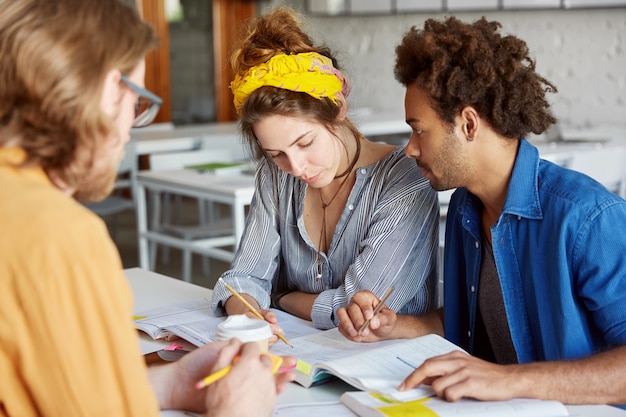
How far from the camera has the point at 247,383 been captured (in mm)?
1125

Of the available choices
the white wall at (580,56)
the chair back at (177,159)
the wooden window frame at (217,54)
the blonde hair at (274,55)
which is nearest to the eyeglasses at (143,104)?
the blonde hair at (274,55)

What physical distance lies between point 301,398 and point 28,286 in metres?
0.63

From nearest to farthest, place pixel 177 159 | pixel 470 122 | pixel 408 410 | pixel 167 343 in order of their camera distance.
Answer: pixel 408 410
pixel 470 122
pixel 167 343
pixel 177 159

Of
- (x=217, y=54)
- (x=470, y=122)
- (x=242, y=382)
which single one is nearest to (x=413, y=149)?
(x=470, y=122)

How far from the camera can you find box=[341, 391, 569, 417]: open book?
46.9 inches

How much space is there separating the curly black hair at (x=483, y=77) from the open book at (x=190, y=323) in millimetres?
550

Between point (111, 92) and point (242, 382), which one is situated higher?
point (111, 92)

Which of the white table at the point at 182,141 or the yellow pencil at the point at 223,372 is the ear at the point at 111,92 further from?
the white table at the point at 182,141

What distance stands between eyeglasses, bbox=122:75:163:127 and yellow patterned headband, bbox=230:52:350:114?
584mm

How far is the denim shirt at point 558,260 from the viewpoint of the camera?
141 centimetres

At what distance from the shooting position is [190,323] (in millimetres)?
1737

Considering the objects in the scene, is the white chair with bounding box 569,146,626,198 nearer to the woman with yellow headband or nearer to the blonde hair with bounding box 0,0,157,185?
the woman with yellow headband

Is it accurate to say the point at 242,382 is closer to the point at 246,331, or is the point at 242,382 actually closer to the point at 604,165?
the point at 246,331

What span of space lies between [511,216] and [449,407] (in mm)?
472
